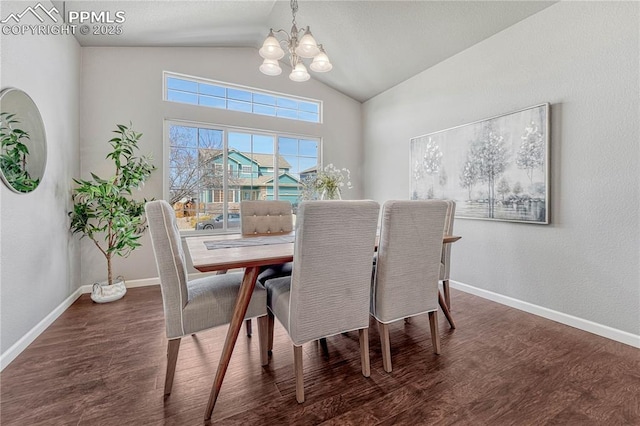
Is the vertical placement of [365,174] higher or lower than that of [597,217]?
higher

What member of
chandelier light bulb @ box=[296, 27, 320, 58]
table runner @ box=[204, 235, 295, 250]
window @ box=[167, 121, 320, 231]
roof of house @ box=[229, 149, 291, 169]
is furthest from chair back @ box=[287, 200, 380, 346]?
roof of house @ box=[229, 149, 291, 169]

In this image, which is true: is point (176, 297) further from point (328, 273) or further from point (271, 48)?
point (271, 48)

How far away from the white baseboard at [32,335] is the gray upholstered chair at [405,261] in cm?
241

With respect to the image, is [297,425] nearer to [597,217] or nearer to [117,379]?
[117,379]

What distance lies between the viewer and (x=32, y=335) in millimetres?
2078

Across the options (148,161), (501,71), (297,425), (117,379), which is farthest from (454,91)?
(117,379)

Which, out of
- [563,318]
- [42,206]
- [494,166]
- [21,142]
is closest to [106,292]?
[42,206]

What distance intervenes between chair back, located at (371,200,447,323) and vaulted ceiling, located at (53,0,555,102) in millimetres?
2245

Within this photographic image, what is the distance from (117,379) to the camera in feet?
5.42

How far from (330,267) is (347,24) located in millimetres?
2993

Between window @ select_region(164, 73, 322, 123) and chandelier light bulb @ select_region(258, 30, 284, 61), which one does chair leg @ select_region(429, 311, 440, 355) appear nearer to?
chandelier light bulb @ select_region(258, 30, 284, 61)

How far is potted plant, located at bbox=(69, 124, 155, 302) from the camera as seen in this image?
2.77 metres

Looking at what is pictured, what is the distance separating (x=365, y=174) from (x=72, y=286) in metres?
4.21

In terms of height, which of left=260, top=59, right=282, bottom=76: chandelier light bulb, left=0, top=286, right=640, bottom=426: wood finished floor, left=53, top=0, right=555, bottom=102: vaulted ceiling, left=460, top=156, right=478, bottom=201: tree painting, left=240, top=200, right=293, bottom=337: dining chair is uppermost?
left=53, top=0, right=555, bottom=102: vaulted ceiling
